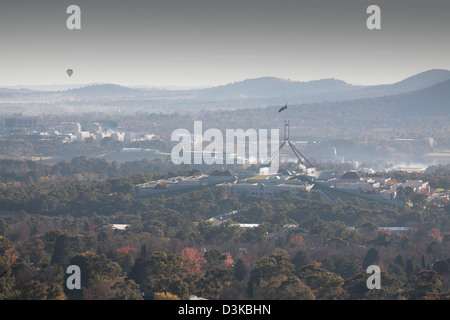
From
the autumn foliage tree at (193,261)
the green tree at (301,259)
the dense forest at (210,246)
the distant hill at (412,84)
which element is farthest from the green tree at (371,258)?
the distant hill at (412,84)

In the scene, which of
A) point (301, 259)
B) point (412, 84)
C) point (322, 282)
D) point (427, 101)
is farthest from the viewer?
point (412, 84)

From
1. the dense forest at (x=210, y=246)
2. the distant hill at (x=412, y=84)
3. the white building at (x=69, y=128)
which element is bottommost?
the white building at (x=69, y=128)

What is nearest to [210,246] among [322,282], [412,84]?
[322,282]

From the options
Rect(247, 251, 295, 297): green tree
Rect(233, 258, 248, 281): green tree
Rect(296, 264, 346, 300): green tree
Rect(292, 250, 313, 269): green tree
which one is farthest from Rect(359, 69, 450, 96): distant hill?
Rect(296, 264, 346, 300): green tree

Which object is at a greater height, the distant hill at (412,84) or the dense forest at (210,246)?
the distant hill at (412,84)

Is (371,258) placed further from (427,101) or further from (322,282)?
(427,101)

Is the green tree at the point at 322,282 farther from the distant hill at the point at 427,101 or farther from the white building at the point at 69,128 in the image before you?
the distant hill at the point at 427,101

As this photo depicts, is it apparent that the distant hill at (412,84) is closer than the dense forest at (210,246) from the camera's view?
No

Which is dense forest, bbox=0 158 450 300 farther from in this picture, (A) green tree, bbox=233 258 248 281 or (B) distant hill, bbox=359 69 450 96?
(B) distant hill, bbox=359 69 450 96
